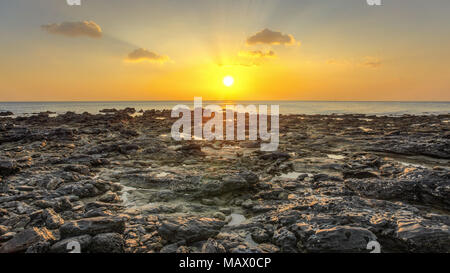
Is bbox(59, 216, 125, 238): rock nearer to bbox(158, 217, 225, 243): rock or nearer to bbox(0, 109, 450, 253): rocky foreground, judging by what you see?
bbox(0, 109, 450, 253): rocky foreground

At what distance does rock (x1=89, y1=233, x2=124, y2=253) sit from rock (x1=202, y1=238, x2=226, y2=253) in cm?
165

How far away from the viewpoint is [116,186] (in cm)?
812

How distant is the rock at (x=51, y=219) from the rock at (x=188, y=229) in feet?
8.01

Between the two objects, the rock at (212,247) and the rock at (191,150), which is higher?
the rock at (191,150)

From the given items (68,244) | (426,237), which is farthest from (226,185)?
(426,237)

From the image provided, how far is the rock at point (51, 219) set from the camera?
16.6 feet

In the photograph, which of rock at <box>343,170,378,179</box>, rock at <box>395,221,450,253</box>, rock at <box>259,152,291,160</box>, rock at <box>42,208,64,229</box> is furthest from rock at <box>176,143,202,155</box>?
rock at <box>395,221,450,253</box>

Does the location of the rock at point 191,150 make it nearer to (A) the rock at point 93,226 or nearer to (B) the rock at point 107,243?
(A) the rock at point 93,226

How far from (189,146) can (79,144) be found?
28.5 ft

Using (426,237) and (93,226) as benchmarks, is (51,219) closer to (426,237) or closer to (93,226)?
(93,226)

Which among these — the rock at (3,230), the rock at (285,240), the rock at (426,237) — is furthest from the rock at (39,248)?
the rock at (426,237)

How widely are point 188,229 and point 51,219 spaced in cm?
332

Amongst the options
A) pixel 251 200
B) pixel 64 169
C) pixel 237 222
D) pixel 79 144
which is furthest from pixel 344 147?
pixel 79 144
